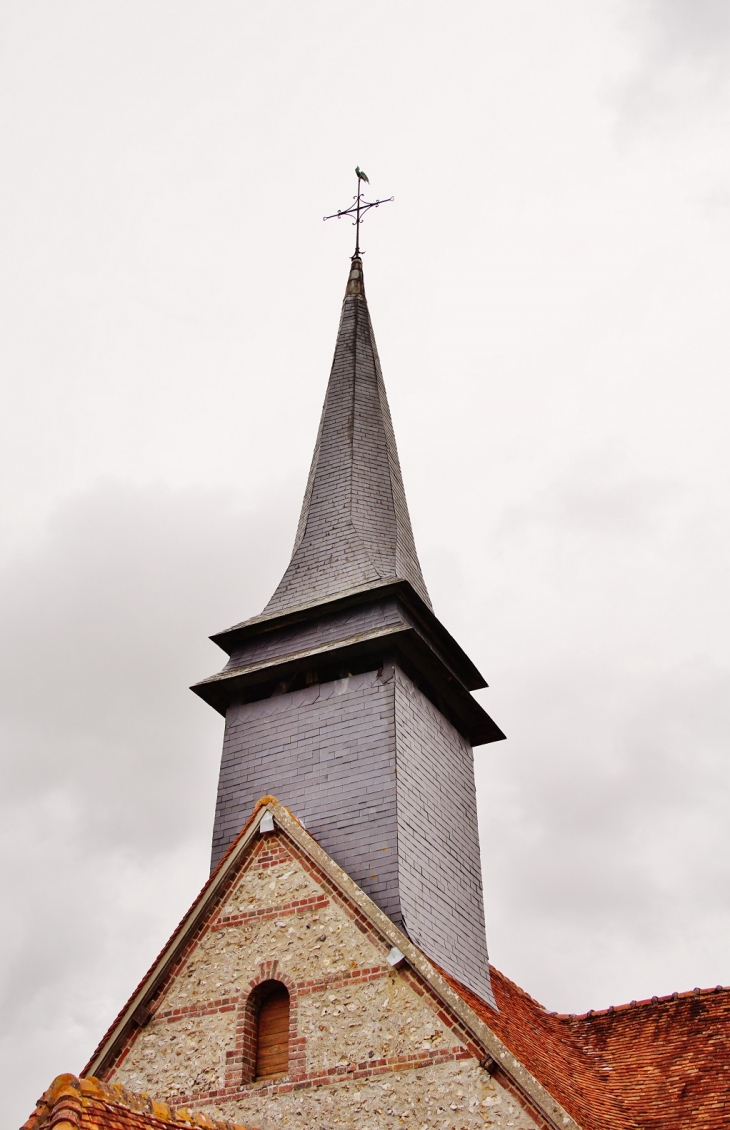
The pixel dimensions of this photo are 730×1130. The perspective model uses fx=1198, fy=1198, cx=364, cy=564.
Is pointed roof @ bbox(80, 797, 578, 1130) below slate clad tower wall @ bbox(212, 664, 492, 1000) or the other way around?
below

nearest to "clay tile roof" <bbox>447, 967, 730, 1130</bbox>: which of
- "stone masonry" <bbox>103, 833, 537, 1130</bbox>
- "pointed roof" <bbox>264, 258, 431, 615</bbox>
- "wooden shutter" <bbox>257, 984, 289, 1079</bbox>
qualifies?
"stone masonry" <bbox>103, 833, 537, 1130</bbox>

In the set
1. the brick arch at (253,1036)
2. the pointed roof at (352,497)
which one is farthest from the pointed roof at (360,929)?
the pointed roof at (352,497)

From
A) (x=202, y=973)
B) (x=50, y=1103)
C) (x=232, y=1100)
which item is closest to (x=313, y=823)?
(x=202, y=973)

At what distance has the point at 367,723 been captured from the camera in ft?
47.3

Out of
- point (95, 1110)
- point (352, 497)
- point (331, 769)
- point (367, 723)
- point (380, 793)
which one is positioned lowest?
point (95, 1110)

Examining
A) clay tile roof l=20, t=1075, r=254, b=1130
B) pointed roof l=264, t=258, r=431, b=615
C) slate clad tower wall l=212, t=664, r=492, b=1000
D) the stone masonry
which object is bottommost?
clay tile roof l=20, t=1075, r=254, b=1130

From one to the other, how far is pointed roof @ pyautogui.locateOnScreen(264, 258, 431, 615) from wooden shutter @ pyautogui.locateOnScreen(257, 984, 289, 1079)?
523cm

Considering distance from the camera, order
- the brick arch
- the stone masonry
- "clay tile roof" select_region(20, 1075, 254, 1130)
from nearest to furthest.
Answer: "clay tile roof" select_region(20, 1075, 254, 1130)
the stone masonry
the brick arch

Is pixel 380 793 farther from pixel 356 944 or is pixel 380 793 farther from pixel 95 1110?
pixel 95 1110

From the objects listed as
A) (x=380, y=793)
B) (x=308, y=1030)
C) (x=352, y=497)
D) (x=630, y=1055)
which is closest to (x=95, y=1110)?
(x=308, y=1030)

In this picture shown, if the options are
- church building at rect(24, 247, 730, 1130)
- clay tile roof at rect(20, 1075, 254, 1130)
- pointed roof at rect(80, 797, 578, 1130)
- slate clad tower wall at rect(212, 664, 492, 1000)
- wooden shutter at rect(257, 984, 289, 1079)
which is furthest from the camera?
slate clad tower wall at rect(212, 664, 492, 1000)

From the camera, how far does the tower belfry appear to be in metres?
13.6

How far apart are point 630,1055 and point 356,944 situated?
495 centimetres

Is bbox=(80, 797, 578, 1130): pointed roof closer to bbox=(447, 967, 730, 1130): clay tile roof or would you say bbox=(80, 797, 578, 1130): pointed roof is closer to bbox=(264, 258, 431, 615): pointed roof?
bbox=(447, 967, 730, 1130): clay tile roof
